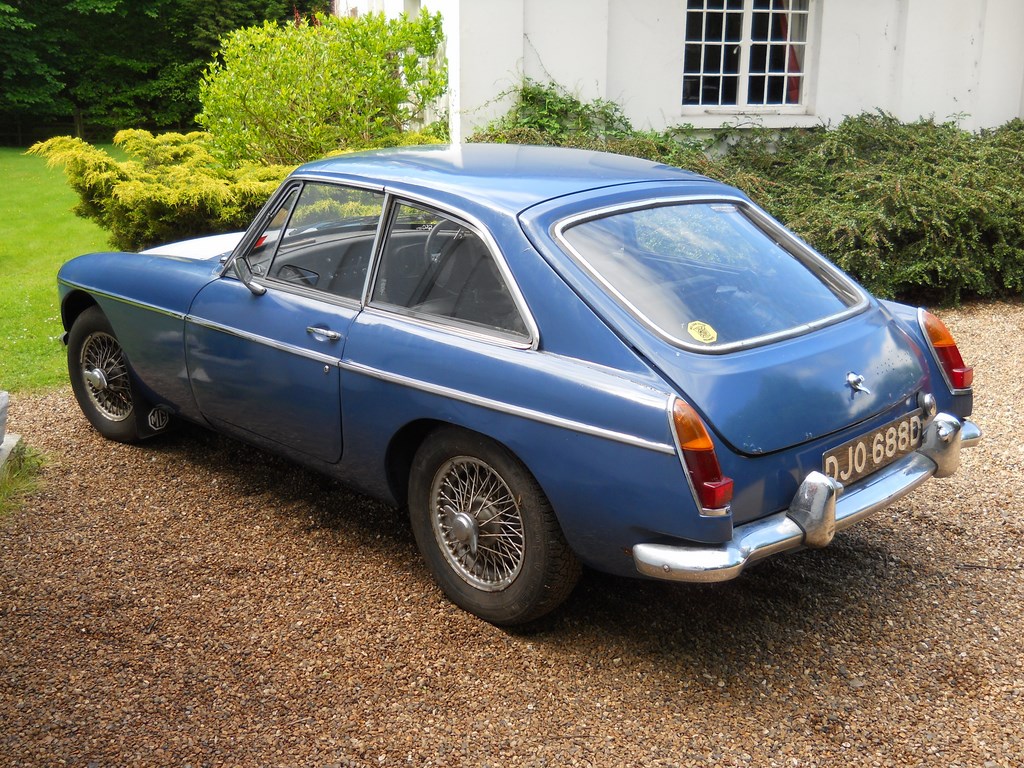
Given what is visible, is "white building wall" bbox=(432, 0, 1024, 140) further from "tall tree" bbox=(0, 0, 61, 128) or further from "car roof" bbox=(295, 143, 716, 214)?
"tall tree" bbox=(0, 0, 61, 128)

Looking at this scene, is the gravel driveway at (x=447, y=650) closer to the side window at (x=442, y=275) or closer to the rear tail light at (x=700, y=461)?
the rear tail light at (x=700, y=461)

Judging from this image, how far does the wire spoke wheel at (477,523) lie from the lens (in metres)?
3.41

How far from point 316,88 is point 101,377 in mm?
4804

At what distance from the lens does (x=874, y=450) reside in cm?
337

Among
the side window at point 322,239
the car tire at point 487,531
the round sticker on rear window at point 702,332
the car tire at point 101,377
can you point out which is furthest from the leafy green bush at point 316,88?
the round sticker on rear window at point 702,332

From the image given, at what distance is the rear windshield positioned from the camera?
10.8 feet

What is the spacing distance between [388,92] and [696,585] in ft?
22.7

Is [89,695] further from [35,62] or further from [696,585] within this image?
[35,62]

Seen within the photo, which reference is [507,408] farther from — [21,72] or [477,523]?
[21,72]

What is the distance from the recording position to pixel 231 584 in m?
3.92

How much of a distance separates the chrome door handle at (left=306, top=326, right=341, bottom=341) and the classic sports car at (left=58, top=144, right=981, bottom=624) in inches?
0.5

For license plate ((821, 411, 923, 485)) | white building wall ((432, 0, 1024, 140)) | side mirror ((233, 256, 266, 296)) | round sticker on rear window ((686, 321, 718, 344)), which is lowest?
license plate ((821, 411, 923, 485))

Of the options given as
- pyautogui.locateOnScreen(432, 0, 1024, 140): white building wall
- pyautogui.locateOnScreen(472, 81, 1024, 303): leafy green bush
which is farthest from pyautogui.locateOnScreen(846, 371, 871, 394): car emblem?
pyautogui.locateOnScreen(432, 0, 1024, 140): white building wall

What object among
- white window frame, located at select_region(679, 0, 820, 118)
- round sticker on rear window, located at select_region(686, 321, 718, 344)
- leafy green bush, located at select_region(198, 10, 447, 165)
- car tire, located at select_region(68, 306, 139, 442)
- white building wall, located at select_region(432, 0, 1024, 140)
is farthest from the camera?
white window frame, located at select_region(679, 0, 820, 118)
